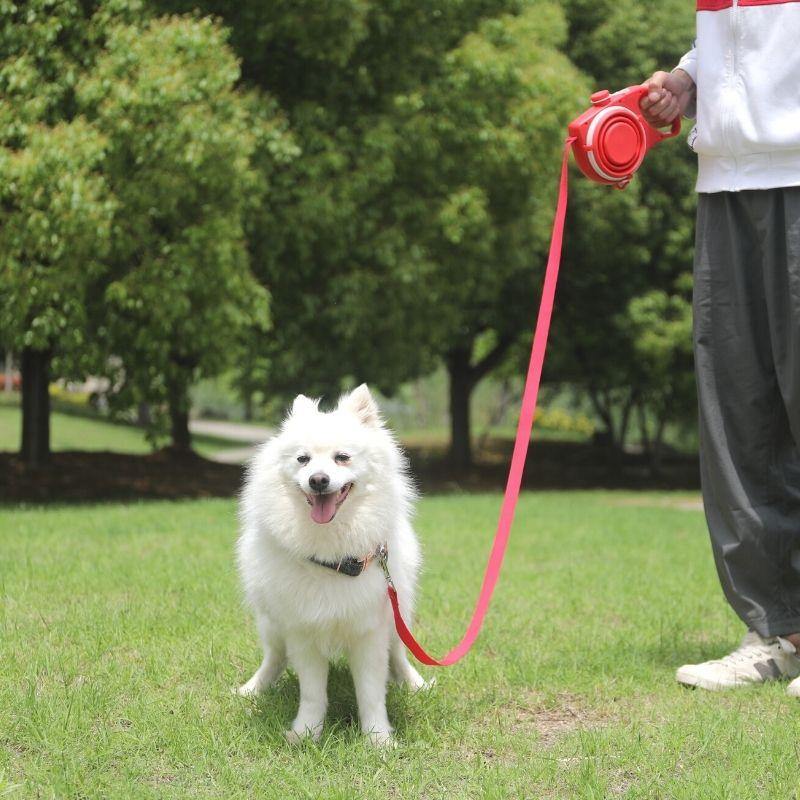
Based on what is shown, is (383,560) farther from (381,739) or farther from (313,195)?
(313,195)

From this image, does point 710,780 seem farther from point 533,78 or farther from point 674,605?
point 533,78

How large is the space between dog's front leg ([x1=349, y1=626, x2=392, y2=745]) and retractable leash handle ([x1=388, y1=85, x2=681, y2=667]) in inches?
4.4

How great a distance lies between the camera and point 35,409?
46.1ft

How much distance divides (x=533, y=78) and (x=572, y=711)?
10.9 metres

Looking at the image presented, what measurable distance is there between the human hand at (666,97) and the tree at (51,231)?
22.0 feet

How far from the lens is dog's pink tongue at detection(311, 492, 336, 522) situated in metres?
3.10

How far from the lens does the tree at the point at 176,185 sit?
32.1ft

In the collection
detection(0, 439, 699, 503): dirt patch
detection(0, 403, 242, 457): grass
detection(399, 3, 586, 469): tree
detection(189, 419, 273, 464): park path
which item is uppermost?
detection(399, 3, 586, 469): tree

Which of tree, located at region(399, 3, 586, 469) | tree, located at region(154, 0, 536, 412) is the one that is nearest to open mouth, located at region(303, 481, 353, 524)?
tree, located at region(154, 0, 536, 412)

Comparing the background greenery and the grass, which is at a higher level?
the background greenery

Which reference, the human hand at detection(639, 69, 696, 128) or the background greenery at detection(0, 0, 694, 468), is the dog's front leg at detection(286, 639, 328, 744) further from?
the background greenery at detection(0, 0, 694, 468)

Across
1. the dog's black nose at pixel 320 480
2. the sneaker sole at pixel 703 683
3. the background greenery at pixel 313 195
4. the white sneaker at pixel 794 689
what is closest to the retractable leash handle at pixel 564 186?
the dog's black nose at pixel 320 480

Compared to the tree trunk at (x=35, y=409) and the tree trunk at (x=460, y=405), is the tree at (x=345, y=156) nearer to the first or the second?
the tree trunk at (x=35, y=409)

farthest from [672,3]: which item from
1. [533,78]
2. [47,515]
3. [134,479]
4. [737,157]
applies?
[737,157]
